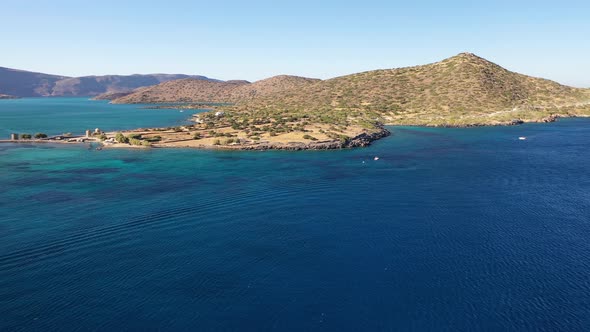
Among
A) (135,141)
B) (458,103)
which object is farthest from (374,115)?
(135,141)

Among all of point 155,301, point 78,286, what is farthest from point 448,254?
point 78,286

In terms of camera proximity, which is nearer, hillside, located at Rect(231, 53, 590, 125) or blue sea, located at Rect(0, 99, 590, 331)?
blue sea, located at Rect(0, 99, 590, 331)

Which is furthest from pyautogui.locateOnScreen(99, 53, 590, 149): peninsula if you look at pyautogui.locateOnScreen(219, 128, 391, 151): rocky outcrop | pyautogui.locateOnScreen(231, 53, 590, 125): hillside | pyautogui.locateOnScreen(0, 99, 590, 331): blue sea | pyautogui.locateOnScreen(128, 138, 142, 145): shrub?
pyautogui.locateOnScreen(0, 99, 590, 331): blue sea

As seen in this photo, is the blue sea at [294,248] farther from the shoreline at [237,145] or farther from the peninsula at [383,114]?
the peninsula at [383,114]

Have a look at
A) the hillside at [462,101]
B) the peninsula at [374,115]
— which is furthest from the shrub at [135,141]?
the hillside at [462,101]

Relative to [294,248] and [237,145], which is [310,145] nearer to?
[237,145]

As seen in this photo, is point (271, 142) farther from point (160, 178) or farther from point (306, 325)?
point (306, 325)

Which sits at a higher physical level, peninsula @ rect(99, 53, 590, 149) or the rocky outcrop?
peninsula @ rect(99, 53, 590, 149)

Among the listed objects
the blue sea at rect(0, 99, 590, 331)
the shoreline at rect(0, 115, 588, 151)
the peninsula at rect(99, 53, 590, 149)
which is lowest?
the blue sea at rect(0, 99, 590, 331)

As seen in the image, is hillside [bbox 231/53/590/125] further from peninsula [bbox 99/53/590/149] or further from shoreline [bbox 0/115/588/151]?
shoreline [bbox 0/115/588/151]
